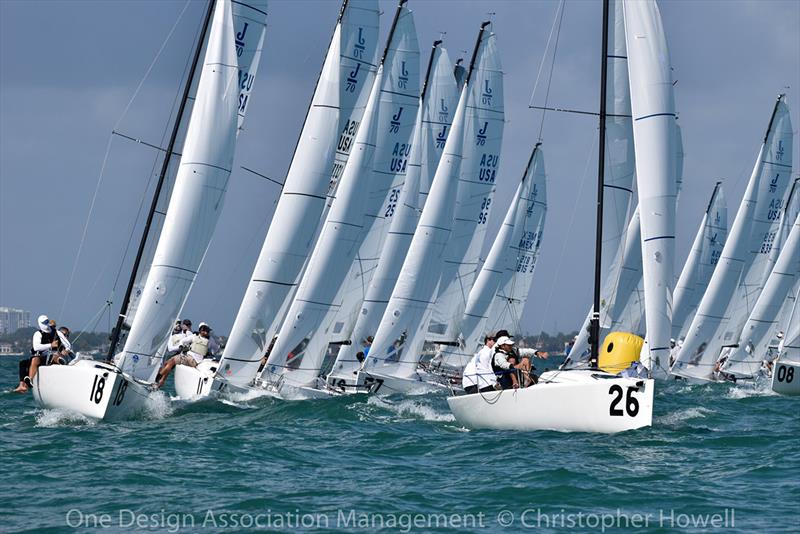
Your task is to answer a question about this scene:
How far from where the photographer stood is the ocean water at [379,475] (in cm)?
1154

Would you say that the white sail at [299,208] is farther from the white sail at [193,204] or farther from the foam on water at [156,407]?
the foam on water at [156,407]

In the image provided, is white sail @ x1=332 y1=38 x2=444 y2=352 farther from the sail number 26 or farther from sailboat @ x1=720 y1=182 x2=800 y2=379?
sailboat @ x1=720 y1=182 x2=800 y2=379

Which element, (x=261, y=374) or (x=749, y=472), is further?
(x=261, y=374)

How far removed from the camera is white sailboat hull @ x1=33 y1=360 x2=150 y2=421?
1839 centimetres

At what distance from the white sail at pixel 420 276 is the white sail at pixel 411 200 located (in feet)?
2.14

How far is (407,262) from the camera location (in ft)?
93.6

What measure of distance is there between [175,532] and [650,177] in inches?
392

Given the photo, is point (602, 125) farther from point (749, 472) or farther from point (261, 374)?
point (261, 374)

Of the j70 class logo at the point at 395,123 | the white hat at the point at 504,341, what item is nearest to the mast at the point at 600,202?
the white hat at the point at 504,341

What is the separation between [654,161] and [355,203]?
8.33m

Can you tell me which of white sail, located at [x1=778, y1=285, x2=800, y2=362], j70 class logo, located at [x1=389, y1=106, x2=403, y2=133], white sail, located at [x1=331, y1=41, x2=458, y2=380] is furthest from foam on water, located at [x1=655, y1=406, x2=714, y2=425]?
j70 class logo, located at [x1=389, y1=106, x2=403, y2=133]

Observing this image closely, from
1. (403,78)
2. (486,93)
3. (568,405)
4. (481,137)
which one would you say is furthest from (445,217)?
(568,405)

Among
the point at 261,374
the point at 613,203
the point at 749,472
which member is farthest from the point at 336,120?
the point at 749,472

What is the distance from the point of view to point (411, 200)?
100 feet
